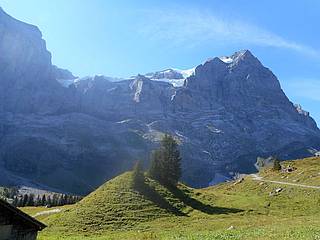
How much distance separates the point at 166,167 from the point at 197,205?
19.0 meters

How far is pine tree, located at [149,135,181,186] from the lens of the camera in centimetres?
10531

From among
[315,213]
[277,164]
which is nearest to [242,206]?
[315,213]

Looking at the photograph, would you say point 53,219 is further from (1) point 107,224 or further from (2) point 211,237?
(2) point 211,237

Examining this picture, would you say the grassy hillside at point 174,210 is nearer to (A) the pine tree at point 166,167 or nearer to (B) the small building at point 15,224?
(A) the pine tree at point 166,167

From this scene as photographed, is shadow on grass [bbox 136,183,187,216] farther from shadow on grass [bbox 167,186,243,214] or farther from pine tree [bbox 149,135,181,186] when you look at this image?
pine tree [bbox 149,135,181,186]

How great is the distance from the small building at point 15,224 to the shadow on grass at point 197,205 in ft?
164

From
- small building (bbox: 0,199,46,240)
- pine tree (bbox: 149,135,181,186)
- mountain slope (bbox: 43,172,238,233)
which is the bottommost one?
mountain slope (bbox: 43,172,238,233)

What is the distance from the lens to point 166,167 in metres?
106

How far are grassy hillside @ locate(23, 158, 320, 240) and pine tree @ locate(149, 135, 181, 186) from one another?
371 cm

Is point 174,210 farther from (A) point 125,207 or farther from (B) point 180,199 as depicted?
(A) point 125,207

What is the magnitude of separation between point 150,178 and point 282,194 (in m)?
30.8

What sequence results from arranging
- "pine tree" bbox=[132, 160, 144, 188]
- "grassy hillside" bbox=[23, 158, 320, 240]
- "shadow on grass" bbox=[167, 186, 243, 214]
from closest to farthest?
"grassy hillside" bbox=[23, 158, 320, 240] < "shadow on grass" bbox=[167, 186, 243, 214] < "pine tree" bbox=[132, 160, 144, 188]

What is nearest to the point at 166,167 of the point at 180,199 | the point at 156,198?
the point at 180,199

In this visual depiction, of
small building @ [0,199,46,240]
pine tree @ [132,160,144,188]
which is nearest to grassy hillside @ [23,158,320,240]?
pine tree @ [132,160,144,188]
